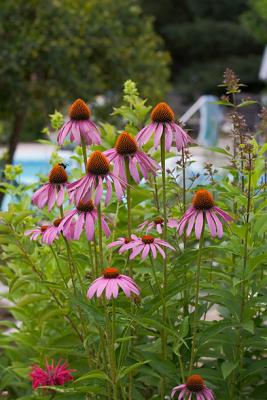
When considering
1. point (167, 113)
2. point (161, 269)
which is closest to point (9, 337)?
point (161, 269)

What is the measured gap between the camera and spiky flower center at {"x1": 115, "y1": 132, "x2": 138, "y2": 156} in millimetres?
1732

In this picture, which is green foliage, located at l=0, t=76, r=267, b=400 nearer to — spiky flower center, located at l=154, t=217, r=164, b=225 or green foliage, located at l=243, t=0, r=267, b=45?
spiky flower center, located at l=154, t=217, r=164, b=225

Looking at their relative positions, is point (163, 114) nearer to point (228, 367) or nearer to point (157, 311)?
point (157, 311)

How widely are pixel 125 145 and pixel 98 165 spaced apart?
0.34 ft

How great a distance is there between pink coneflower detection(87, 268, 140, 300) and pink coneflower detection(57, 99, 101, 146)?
28cm

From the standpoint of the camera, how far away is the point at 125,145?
1734 mm

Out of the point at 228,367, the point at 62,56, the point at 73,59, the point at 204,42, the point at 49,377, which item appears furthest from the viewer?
the point at 204,42

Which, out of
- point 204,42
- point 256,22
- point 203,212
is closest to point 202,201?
point 203,212

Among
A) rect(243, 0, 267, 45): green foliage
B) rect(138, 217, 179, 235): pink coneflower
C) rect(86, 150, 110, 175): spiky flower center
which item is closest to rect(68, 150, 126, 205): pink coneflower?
rect(86, 150, 110, 175): spiky flower center

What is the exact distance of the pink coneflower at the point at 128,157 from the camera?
1735 millimetres

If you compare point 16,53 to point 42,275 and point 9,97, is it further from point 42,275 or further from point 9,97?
point 42,275

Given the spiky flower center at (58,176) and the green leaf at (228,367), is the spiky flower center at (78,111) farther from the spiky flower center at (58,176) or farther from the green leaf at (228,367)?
the green leaf at (228,367)

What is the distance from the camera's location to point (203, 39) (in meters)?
23.5

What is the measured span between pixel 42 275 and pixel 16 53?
607cm
